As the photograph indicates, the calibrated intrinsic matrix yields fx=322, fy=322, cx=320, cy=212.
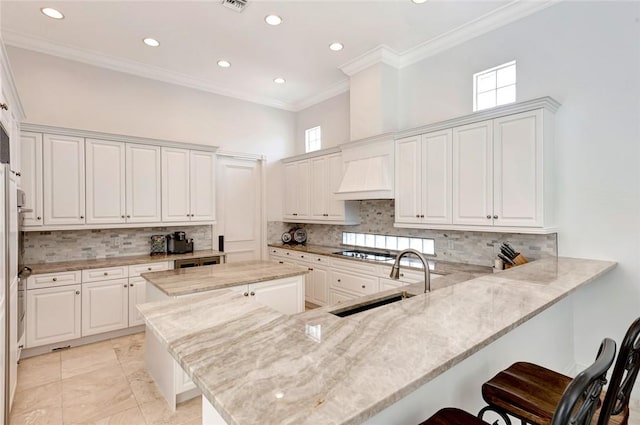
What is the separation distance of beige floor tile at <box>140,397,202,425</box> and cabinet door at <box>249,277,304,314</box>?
Result: 35.8 inches

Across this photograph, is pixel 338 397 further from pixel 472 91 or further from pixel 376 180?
pixel 472 91

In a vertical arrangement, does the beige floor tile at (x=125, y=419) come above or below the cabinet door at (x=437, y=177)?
below

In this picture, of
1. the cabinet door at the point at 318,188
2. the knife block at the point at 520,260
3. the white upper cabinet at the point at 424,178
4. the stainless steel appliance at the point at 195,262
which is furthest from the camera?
the cabinet door at the point at 318,188

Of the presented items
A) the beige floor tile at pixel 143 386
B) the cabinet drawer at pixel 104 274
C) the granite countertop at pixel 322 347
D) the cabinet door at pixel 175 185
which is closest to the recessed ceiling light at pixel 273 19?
the cabinet door at pixel 175 185

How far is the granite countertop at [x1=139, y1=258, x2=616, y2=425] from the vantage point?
28.1 inches

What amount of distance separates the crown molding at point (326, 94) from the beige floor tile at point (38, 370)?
4.81 metres

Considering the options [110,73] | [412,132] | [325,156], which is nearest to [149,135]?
[110,73]

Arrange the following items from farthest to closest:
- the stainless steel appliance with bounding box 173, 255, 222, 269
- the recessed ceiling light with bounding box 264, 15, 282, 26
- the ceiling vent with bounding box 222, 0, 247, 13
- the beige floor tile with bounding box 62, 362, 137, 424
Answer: the stainless steel appliance with bounding box 173, 255, 222, 269 → the recessed ceiling light with bounding box 264, 15, 282, 26 → the ceiling vent with bounding box 222, 0, 247, 13 → the beige floor tile with bounding box 62, 362, 137, 424

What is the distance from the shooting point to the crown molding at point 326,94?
4.94 m

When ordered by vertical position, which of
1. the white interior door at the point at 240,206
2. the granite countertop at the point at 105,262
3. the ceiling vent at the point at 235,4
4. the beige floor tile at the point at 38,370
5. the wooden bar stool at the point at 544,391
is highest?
the ceiling vent at the point at 235,4

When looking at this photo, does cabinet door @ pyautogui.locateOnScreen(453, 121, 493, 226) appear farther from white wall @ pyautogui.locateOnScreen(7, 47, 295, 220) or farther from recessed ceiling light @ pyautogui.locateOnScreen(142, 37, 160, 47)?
recessed ceiling light @ pyautogui.locateOnScreen(142, 37, 160, 47)

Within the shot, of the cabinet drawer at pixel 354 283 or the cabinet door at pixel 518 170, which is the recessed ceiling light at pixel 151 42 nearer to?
the cabinet drawer at pixel 354 283

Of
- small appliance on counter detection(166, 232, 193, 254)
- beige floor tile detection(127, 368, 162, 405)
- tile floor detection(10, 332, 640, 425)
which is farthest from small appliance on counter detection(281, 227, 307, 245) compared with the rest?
beige floor tile detection(127, 368, 162, 405)

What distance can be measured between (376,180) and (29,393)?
378cm
